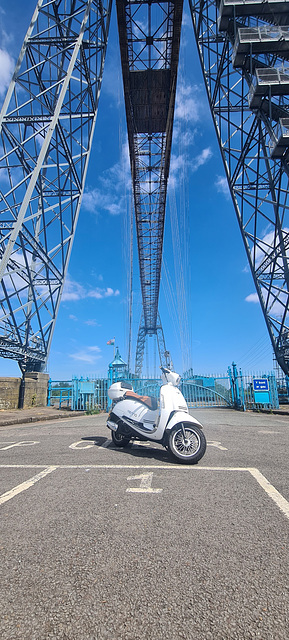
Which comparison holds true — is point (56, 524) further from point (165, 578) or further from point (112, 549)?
point (165, 578)

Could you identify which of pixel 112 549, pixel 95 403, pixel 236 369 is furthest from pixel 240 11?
pixel 112 549

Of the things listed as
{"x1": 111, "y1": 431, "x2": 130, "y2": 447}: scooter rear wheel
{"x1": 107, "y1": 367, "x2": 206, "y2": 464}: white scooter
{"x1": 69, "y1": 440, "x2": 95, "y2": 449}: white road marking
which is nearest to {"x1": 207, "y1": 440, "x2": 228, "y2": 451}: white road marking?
{"x1": 107, "y1": 367, "x2": 206, "y2": 464}: white scooter

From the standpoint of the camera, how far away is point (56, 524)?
200 cm

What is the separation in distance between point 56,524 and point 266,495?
1.72m

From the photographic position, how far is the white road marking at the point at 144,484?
8.68ft

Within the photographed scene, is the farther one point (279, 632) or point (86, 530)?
point (86, 530)

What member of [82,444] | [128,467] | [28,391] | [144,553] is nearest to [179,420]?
[128,467]

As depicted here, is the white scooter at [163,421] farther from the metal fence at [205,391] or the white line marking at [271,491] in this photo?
the metal fence at [205,391]

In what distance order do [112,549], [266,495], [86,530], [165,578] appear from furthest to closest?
[266,495], [86,530], [112,549], [165,578]

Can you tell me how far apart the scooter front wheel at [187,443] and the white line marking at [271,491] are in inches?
23.6

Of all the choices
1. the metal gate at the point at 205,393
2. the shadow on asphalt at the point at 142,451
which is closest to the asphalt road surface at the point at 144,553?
the shadow on asphalt at the point at 142,451

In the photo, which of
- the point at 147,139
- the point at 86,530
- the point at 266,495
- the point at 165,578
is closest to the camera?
the point at 165,578

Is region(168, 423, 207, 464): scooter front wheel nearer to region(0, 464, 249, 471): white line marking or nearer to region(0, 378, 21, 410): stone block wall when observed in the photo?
region(0, 464, 249, 471): white line marking

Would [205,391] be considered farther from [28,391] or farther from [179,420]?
[179,420]
